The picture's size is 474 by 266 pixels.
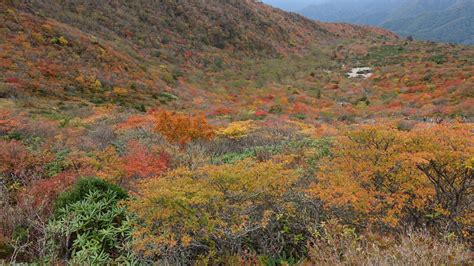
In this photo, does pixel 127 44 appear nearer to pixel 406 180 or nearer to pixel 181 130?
pixel 181 130

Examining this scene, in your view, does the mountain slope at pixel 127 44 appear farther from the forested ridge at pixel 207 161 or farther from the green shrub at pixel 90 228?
the green shrub at pixel 90 228

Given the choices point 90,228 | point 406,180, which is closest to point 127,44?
point 90,228

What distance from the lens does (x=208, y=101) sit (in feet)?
86.9

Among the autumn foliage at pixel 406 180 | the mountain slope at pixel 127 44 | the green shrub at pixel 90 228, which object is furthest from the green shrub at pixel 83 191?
the mountain slope at pixel 127 44

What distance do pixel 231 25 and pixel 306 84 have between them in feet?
56.2

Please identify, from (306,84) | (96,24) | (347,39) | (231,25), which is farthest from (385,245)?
(347,39)

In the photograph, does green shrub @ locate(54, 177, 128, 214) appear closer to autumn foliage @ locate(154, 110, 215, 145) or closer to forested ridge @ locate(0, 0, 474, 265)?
forested ridge @ locate(0, 0, 474, 265)

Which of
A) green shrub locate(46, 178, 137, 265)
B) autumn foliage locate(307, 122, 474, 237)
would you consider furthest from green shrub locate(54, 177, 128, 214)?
autumn foliage locate(307, 122, 474, 237)

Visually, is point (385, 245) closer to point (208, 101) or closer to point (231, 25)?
point (208, 101)

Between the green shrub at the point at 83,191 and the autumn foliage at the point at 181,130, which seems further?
the autumn foliage at the point at 181,130

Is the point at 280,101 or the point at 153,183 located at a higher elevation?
the point at 153,183

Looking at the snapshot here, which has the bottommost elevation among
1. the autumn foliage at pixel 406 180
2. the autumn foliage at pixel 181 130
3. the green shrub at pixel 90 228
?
the autumn foliage at pixel 181 130

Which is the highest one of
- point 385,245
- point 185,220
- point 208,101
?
point 385,245

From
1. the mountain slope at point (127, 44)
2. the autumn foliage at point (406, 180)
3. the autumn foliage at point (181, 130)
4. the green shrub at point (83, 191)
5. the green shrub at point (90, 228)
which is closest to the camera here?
the green shrub at point (90, 228)
